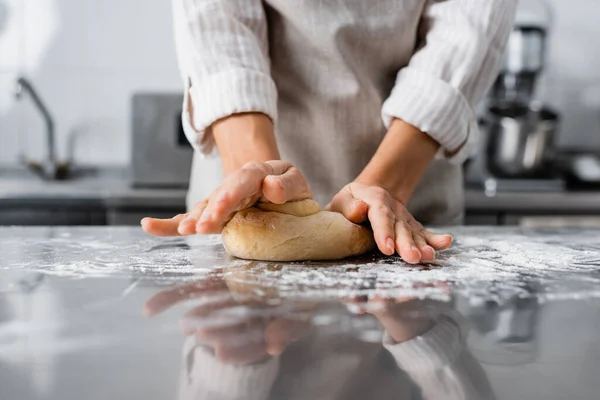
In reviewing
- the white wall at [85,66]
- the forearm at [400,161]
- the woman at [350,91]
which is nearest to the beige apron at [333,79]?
the woman at [350,91]

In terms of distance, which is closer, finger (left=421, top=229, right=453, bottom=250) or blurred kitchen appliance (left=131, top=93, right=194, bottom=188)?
finger (left=421, top=229, right=453, bottom=250)

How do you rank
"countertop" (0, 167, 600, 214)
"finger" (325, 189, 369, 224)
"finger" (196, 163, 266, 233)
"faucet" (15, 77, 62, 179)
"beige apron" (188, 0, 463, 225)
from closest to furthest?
"finger" (196, 163, 266, 233), "finger" (325, 189, 369, 224), "beige apron" (188, 0, 463, 225), "countertop" (0, 167, 600, 214), "faucet" (15, 77, 62, 179)

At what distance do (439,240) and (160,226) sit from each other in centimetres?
29

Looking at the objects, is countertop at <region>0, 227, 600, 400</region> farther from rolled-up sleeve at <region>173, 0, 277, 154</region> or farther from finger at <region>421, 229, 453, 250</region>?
rolled-up sleeve at <region>173, 0, 277, 154</region>

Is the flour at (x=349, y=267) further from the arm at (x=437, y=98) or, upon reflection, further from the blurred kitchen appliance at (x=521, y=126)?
the blurred kitchen appliance at (x=521, y=126)

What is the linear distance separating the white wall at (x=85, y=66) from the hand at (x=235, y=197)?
5.79ft

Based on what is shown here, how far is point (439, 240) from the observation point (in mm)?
680

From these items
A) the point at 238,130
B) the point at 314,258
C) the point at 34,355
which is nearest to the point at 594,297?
the point at 314,258

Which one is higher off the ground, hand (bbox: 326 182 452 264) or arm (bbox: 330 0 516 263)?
arm (bbox: 330 0 516 263)

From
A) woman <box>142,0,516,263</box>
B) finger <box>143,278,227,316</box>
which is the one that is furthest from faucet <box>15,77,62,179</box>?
finger <box>143,278,227,316</box>

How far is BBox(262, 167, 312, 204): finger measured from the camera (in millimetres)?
598

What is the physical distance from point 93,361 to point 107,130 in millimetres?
2137

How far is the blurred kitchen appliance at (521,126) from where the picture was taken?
187 centimetres

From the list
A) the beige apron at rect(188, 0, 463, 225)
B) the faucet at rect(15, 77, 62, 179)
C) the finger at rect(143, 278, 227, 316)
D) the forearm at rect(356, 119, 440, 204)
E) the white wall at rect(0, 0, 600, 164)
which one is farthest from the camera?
the white wall at rect(0, 0, 600, 164)
